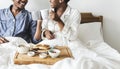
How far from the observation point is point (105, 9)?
9.27 ft

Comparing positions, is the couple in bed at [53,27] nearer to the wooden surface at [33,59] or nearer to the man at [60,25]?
the man at [60,25]

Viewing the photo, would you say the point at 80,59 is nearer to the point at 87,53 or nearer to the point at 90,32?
the point at 87,53

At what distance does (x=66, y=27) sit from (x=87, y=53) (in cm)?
44

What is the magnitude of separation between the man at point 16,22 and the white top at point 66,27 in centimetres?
24

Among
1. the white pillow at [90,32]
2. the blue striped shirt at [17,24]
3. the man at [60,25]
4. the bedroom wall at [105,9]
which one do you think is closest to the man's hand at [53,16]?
the man at [60,25]

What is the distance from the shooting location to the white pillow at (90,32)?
97.1 inches

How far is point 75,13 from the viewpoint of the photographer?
2254 mm

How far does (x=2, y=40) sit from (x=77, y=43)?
77 cm

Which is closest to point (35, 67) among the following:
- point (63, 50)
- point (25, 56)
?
point (25, 56)

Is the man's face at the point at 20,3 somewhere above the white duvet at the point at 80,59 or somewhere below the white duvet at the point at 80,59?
above

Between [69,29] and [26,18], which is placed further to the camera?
[26,18]

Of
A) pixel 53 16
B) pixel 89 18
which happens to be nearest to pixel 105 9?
pixel 89 18

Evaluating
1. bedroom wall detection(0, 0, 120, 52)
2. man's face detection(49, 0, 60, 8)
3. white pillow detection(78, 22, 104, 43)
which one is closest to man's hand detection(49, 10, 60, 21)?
man's face detection(49, 0, 60, 8)

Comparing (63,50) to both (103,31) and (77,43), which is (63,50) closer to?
(77,43)
